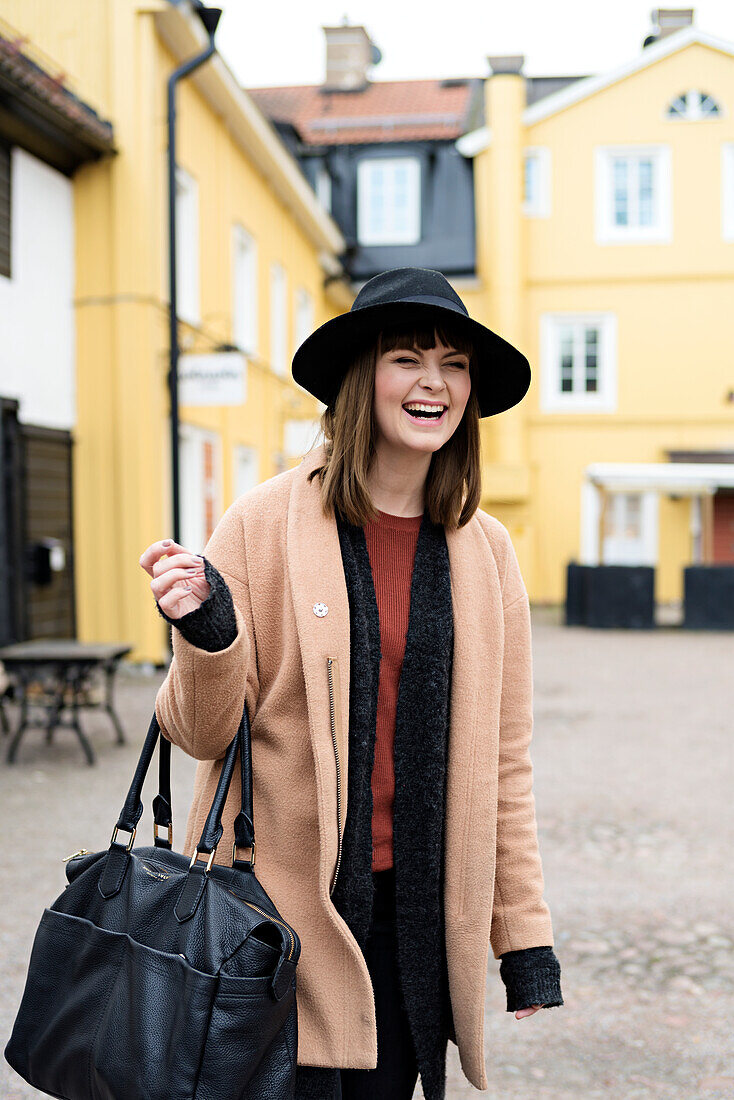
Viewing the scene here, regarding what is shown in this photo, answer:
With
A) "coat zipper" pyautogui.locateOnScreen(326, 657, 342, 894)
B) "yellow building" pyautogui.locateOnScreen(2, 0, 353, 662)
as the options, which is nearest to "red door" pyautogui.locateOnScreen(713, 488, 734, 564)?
"yellow building" pyautogui.locateOnScreen(2, 0, 353, 662)

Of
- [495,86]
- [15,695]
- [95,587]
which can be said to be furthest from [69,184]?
[495,86]

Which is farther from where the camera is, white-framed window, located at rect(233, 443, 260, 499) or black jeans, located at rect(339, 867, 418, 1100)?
white-framed window, located at rect(233, 443, 260, 499)

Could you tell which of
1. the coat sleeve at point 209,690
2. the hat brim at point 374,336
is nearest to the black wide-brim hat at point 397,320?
the hat brim at point 374,336

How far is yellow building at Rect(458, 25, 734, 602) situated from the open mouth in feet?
65.4

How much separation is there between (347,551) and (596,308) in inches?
848

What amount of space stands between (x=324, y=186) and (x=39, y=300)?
13.6 m

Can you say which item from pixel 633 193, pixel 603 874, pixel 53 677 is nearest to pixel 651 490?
pixel 633 193

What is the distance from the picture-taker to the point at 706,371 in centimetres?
2222

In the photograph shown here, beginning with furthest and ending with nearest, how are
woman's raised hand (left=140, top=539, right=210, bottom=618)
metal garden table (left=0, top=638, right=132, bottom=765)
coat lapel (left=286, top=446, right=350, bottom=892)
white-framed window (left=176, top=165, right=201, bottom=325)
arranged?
white-framed window (left=176, top=165, right=201, bottom=325) → metal garden table (left=0, top=638, right=132, bottom=765) → coat lapel (left=286, top=446, right=350, bottom=892) → woman's raised hand (left=140, top=539, right=210, bottom=618)

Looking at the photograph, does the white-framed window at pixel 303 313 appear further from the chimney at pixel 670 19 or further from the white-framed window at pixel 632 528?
the chimney at pixel 670 19

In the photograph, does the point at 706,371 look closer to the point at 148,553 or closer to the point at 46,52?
the point at 46,52

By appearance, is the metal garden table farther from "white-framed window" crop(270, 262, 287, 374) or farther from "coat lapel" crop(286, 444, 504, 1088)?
"white-framed window" crop(270, 262, 287, 374)

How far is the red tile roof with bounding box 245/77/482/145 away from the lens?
23.4 metres

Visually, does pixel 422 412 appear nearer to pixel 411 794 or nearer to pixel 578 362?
pixel 411 794
